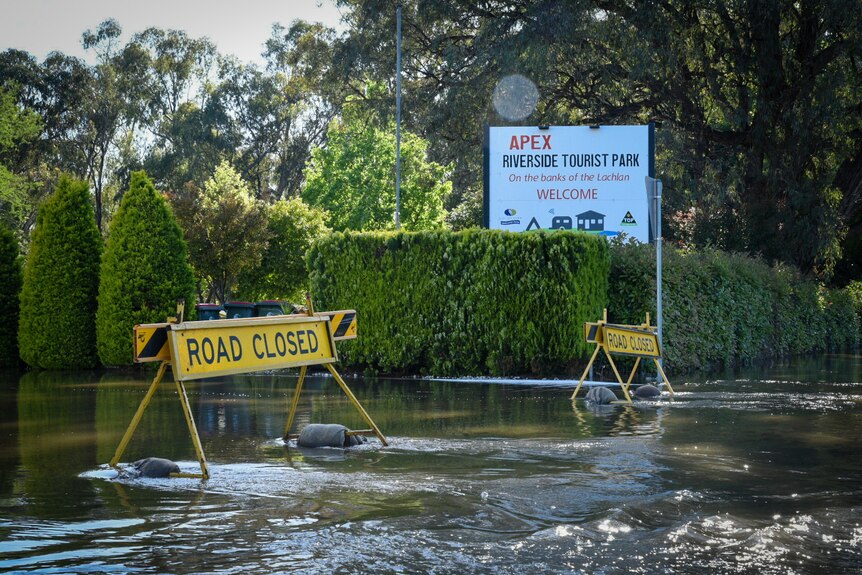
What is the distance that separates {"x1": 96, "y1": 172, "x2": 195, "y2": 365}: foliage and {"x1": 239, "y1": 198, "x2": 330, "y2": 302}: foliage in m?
18.3

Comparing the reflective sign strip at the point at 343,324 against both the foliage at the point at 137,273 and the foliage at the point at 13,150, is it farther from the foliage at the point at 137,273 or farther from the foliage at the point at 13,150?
the foliage at the point at 13,150

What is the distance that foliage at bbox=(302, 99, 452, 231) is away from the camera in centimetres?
5834

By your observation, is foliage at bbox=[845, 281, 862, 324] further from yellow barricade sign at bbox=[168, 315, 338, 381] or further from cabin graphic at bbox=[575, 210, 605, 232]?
yellow barricade sign at bbox=[168, 315, 338, 381]

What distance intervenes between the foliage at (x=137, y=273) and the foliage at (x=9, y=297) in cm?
289

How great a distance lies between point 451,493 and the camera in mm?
7852

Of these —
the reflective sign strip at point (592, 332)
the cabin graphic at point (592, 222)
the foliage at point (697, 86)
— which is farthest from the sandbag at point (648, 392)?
the foliage at point (697, 86)

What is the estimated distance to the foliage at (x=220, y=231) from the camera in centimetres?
3825

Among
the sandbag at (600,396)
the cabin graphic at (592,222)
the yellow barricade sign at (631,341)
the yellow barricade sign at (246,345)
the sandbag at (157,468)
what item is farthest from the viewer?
the cabin graphic at (592,222)

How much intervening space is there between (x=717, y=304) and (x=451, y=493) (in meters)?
17.4

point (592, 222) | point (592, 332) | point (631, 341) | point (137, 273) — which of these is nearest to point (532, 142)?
point (592, 222)

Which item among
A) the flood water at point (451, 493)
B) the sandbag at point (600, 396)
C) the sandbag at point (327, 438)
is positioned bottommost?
the flood water at point (451, 493)

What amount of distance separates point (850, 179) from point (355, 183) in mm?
28238

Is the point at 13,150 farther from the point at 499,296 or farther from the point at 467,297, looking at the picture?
the point at 499,296

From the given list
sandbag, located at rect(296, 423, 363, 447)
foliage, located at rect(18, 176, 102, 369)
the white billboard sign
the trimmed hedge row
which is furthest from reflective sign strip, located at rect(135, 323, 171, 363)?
the white billboard sign
